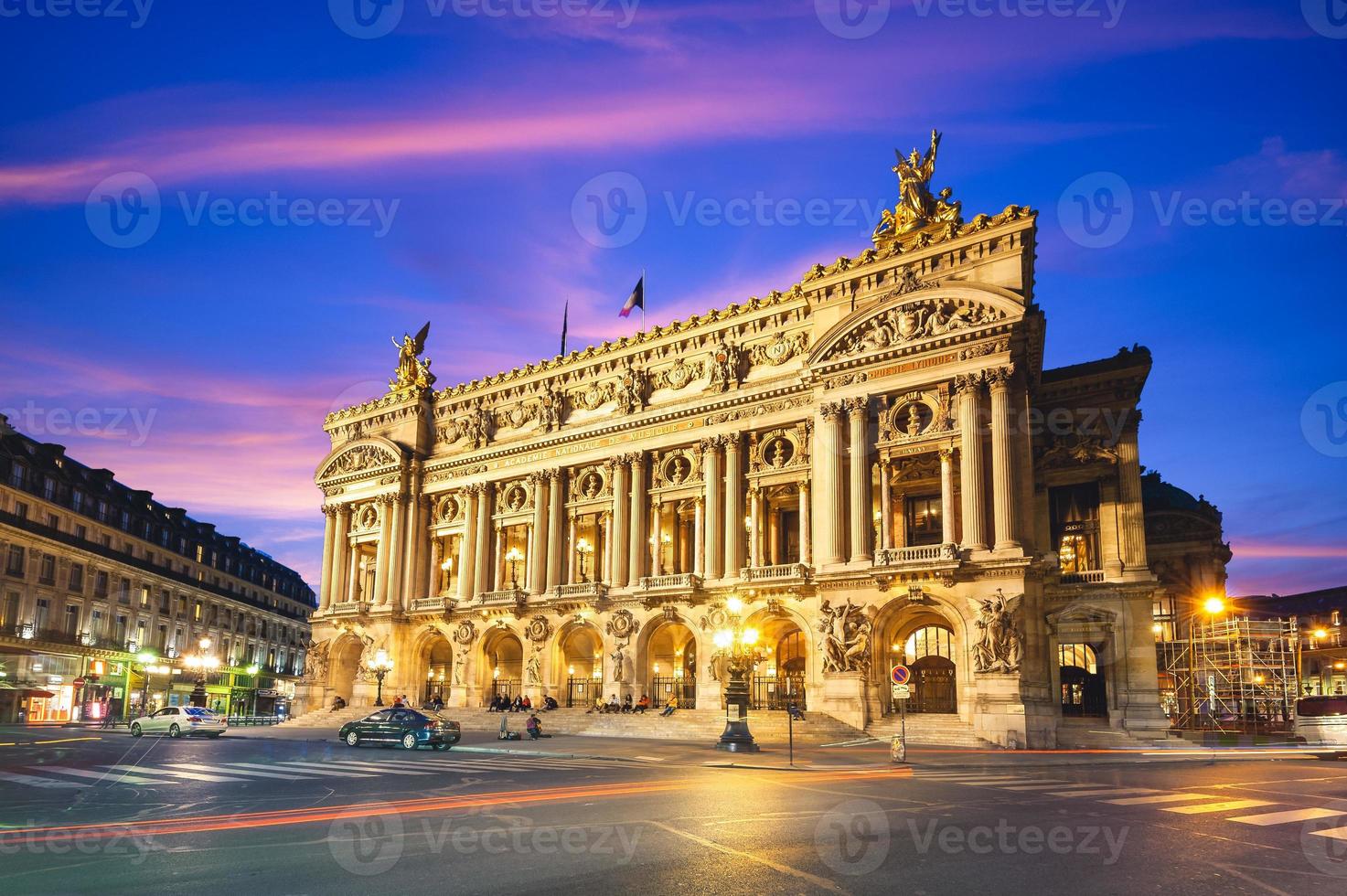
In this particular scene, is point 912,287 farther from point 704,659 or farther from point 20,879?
point 20,879

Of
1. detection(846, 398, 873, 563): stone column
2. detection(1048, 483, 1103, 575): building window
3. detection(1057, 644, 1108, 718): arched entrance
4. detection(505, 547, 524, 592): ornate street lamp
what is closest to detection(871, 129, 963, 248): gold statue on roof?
detection(846, 398, 873, 563): stone column

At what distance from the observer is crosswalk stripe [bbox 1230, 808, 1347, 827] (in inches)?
627

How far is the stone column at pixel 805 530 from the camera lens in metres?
48.5

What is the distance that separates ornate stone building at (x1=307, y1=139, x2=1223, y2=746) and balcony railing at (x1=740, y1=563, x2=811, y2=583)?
0.12 metres

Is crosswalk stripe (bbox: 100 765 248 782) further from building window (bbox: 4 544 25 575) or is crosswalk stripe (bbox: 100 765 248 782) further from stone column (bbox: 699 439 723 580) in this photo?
building window (bbox: 4 544 25 575)

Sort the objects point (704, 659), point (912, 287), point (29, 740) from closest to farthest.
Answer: point (29, 740)
point (912, 287)
point (704, 659)

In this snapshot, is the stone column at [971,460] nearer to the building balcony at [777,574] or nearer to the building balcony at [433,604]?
the building balcony at [777,574]

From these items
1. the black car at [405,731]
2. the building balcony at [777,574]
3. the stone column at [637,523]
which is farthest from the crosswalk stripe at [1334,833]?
the stone column at [637,523]

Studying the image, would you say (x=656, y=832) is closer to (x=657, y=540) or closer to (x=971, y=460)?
(x=971, y=460)

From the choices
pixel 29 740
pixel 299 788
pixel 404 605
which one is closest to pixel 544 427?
pixel 404 605

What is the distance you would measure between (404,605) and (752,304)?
31.6 m

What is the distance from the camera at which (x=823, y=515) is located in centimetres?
4681

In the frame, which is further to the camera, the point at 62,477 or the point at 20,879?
the point at 62,477

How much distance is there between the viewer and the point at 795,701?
47969mm
